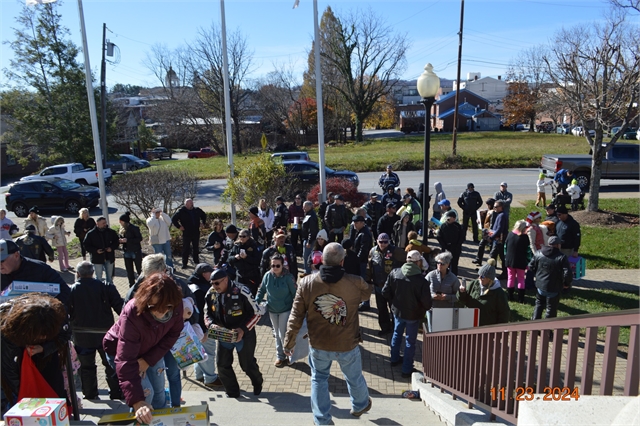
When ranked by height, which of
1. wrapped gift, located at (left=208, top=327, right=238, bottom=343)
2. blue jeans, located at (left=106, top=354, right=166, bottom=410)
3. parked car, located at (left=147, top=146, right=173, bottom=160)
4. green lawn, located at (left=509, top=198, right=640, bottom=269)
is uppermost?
parked car, located at (left=147, top=146, right=173, bottom=160)

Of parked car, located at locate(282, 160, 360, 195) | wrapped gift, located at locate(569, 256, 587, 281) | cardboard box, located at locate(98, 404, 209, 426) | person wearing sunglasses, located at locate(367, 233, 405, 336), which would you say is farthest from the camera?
parked car, located at locate(282, 160, 360, 195)

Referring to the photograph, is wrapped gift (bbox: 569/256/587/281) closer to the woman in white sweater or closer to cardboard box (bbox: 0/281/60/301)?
the woman in white sweater

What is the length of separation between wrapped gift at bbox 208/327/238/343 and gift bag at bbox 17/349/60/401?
6.52 ft

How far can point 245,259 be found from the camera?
8016 millimetres

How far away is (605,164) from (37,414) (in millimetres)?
23060

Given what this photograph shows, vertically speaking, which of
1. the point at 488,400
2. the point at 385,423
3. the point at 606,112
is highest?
the point at 606,112

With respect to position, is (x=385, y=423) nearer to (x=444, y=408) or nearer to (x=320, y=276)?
(x=444, y=408)

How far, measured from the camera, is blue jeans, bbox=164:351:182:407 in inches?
175

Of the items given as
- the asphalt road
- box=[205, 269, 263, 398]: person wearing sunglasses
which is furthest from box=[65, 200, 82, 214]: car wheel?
Answer: box=[205, 269, 263, 398]: person wearing sunglasses

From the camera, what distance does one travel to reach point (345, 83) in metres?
51.7

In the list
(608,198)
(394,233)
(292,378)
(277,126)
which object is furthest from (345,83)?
(292,378)

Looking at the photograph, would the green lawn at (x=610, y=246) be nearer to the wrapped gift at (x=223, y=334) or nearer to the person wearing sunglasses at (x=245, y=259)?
the person wearing sunglasses at (x=245, y=259)

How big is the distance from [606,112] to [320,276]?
43.0 ft

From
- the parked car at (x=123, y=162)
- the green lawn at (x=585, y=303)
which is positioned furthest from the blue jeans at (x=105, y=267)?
the parked car at (x=123, y=162)
